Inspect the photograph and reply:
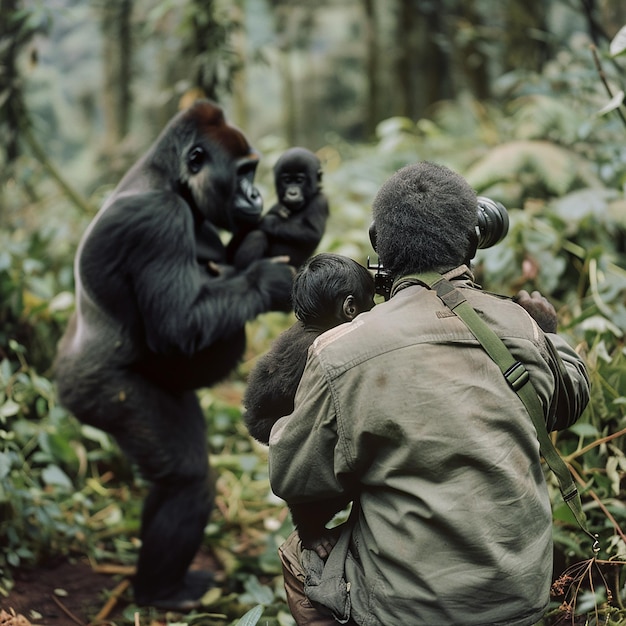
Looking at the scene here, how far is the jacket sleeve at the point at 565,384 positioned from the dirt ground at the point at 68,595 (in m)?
2.09

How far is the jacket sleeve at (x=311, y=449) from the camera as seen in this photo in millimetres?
1747

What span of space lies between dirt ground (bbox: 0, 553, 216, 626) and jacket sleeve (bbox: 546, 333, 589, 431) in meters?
2.09

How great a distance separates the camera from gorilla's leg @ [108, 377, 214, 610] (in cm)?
329

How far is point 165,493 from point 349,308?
5.64 feet

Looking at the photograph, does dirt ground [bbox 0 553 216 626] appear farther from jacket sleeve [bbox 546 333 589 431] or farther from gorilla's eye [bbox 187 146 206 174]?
jacket sleeve [bbox 546 333 589 431]

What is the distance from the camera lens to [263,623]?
275 cm

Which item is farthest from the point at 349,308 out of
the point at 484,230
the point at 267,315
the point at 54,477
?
the point at 267,315

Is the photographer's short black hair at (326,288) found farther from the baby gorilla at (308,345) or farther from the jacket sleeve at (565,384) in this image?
the jacket sleeve at (565,384)

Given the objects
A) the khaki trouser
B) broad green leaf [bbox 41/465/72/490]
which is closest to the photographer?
the khaki trouser

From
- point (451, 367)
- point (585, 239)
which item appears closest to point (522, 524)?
point (451, 367)

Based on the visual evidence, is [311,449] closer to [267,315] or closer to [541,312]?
[541,312]

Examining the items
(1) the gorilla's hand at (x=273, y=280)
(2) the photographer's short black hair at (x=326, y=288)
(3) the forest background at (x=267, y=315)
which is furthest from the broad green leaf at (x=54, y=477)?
(2) the photographer's short black hair at (x=326, y=288)

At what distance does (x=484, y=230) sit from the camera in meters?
2.00

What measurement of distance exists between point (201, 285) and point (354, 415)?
1658 millimetres
